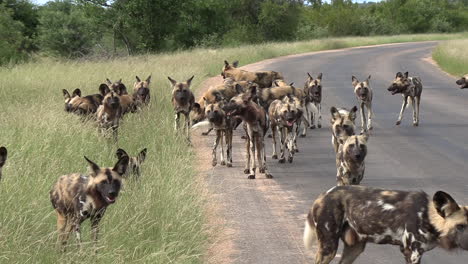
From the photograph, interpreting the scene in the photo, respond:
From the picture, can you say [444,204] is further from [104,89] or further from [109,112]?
[104,89]

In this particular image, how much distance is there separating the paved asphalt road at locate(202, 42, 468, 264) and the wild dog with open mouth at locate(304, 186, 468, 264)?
0.94 meters

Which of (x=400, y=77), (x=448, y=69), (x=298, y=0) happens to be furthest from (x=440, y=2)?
(x=400, y=77)

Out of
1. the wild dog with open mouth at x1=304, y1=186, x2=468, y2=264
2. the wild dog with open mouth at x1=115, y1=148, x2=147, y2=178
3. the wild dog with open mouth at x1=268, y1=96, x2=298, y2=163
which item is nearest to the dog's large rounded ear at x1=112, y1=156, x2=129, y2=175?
the wild dog with open mouth at x1=304, y1=186, x2=468, y2=264

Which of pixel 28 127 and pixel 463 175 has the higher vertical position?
pixel 28 127

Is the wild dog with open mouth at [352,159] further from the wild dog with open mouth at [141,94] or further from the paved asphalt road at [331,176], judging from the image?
the wild dog with open mouth at [141,94]

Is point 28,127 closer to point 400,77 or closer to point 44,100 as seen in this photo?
point 44,100

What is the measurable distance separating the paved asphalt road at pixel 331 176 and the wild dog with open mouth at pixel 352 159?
571mm

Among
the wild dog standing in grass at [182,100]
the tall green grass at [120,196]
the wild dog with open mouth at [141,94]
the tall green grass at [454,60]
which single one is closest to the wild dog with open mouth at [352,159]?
the tall green grass at [120,196]

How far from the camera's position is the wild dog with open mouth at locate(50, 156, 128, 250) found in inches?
241

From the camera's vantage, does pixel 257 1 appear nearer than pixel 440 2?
Yes

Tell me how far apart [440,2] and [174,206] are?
10050 centimetres

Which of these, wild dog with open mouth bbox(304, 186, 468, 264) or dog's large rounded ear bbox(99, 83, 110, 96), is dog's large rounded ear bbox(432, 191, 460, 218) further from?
dog's large rounded ear bbox(99, 83, 110, 96)

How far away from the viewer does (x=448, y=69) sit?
30281 millimetres

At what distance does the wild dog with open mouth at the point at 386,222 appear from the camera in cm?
520
